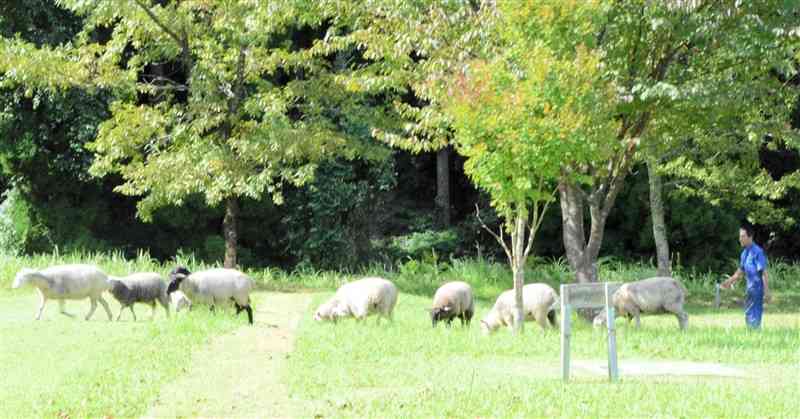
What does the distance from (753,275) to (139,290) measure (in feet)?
33.7

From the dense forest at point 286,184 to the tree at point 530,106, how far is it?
8.12 meters

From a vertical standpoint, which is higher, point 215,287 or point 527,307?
point 215,287

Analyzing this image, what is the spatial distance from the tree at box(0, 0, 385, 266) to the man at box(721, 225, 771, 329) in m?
10.8

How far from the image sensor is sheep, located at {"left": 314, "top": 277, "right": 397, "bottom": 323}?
18031 mm

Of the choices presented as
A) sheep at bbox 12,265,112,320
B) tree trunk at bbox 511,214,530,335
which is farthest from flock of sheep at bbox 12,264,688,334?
tree trunk at bbox 511,214,530,335

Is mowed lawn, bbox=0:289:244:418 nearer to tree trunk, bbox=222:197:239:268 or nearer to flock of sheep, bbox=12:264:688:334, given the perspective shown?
flock of sheep, bbox=12:264:688:334

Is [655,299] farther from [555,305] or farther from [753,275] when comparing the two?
[555,305]

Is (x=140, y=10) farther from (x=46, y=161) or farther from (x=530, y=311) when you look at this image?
(x=530, y=311)

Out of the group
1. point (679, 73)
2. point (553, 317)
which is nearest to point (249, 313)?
point (553, 317)

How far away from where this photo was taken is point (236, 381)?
11828 mm

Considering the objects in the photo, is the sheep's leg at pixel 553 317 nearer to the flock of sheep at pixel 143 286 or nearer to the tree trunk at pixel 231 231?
the flock of sheep at pixel 143 286

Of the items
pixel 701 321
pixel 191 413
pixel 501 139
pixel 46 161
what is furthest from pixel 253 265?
pixel 191 413

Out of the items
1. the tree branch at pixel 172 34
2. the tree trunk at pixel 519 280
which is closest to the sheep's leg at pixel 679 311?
the tree trunk at pixel 519 280

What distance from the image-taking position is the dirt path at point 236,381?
1027 centimetres
